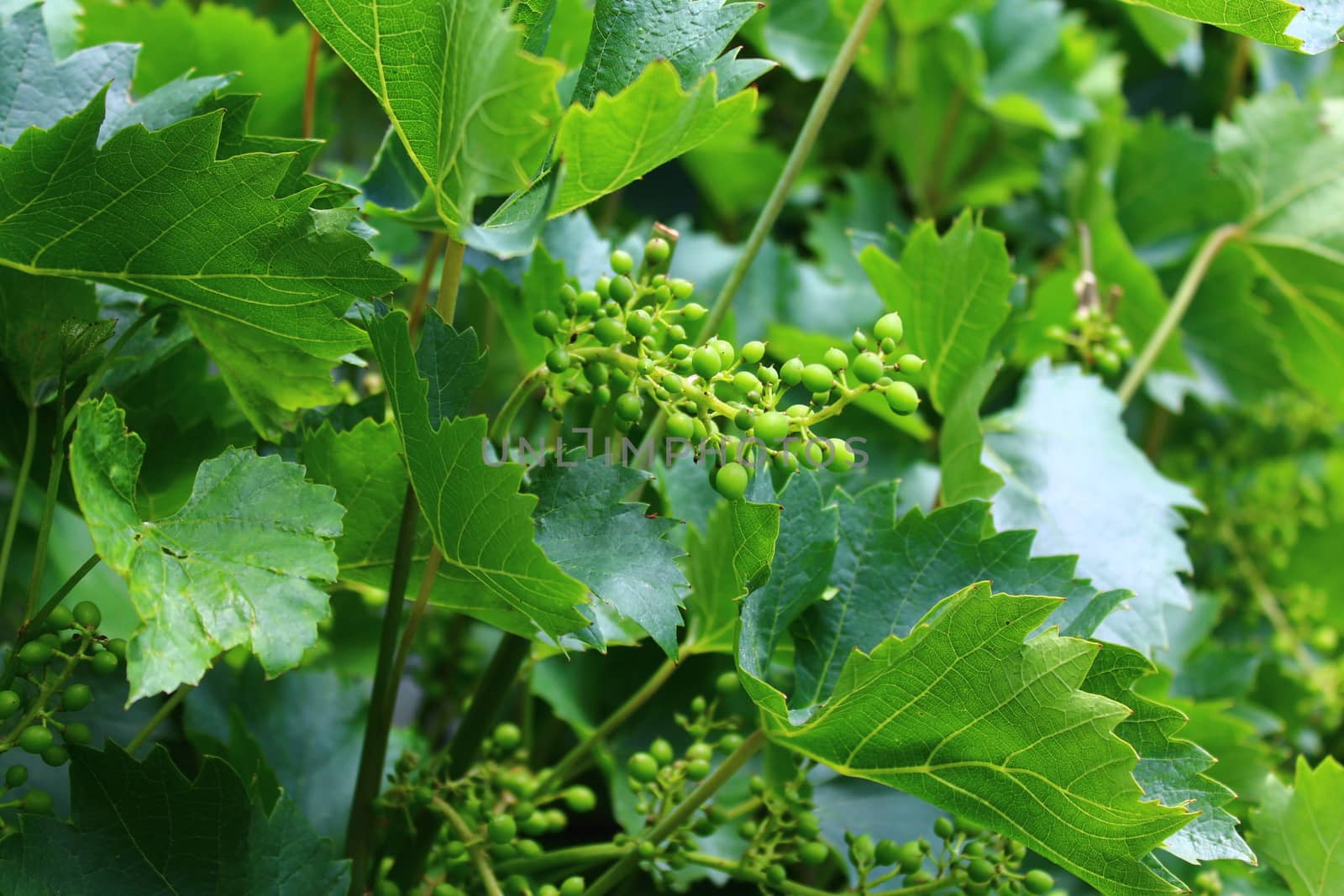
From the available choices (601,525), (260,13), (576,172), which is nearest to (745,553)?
(601,525)

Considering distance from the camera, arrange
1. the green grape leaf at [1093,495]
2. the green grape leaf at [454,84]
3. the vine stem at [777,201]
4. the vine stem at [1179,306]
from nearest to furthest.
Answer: the green grape leaf at [454,84] < the vine stem at [777,201] < the green grape leaf at [1093,495] < the vine stem at [1179,306]

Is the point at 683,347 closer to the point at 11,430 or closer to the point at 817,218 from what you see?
the point at 11,430

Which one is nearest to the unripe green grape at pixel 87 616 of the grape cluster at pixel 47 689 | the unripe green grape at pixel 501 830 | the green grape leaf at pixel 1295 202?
the grape cluster at pixel 47 689

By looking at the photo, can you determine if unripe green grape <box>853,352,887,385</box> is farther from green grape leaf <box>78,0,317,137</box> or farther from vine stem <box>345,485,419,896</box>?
green grape leaf <box>78,0,317,137</box>

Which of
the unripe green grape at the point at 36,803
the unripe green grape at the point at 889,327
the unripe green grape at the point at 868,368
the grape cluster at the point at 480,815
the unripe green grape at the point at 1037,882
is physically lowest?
the grape cluster at the point at 480,815

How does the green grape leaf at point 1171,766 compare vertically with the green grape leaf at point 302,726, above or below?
above

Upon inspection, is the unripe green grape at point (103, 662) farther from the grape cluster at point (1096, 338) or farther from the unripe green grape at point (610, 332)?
the grape cluster at point (1096, 338)
